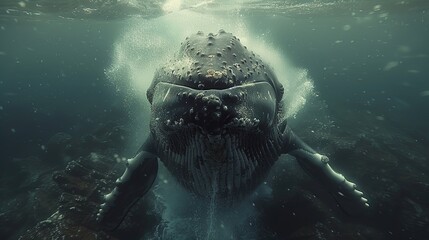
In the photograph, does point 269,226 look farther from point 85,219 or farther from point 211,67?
point 211,67

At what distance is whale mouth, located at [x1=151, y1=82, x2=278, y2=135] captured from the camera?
12.4 feet

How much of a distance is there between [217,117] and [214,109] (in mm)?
101

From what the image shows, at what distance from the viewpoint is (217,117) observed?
3.74m

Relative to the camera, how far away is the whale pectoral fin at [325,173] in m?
7.46

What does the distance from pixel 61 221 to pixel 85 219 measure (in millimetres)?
594

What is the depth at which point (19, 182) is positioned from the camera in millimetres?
18109

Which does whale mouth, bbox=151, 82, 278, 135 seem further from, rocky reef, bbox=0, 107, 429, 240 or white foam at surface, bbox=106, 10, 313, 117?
white foam at surface, bbox=106, 10, 313, 117

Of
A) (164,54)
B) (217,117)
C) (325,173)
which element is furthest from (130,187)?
(164,54)

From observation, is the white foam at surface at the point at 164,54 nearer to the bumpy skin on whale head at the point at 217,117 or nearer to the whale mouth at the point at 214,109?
the bumpy skin on whale head at the point at 217,117

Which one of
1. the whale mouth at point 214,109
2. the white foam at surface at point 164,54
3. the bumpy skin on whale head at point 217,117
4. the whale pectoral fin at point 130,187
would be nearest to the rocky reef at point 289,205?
the whale pectoral fin at point 130,187

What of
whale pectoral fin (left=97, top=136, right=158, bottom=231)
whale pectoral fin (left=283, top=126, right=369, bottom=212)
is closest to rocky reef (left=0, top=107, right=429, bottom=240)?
whale pectoral fin (left=283, top=126, right=369, bottom=212)

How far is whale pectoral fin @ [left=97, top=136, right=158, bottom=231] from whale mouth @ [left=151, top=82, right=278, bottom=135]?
8.21 ft

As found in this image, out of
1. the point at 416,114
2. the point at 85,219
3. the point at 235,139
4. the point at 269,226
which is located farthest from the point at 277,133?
the point at 416,114

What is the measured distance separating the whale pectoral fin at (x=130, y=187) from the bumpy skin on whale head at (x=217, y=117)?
0.78m
